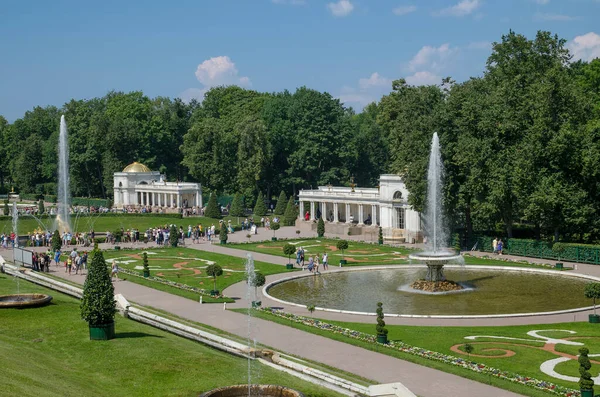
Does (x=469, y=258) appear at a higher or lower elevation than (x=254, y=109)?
lower

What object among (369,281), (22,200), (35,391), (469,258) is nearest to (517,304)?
(369,281)

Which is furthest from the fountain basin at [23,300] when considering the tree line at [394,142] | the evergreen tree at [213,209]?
the evergreen tree at [213,209]

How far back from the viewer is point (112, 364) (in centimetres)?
2477

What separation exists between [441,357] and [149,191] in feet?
277

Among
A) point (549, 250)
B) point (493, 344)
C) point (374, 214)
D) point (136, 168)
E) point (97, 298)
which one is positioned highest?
point (136, 168)

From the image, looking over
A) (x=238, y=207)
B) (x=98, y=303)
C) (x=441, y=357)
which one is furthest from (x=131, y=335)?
(x=238, y=207)

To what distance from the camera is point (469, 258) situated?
180 feet

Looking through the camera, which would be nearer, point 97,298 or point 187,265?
point 97,298

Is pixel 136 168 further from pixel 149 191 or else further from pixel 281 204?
pixel 281 204

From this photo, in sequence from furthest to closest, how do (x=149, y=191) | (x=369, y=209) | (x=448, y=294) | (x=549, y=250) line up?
1. (x=149, y=191)
2. (x=369, y=209)
3. (x=549, y=250)
4. (x=448, y=294)

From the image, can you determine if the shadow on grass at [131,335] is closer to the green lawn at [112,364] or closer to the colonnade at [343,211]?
the green lawn at [112,364]

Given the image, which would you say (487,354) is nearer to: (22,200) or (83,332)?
(83,332)

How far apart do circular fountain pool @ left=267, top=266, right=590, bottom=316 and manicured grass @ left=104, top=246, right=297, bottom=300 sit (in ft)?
13.5

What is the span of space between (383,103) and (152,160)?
40.6 metres
